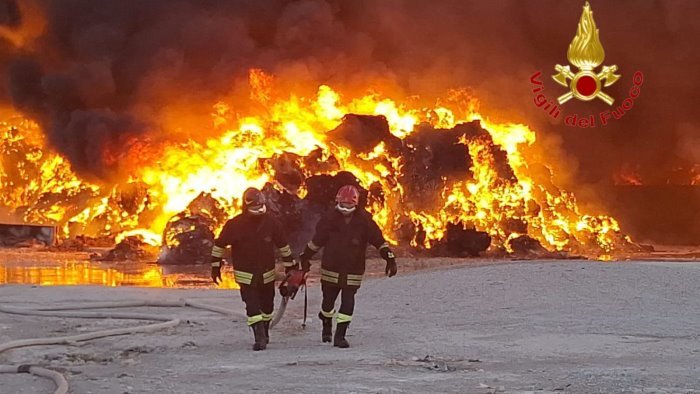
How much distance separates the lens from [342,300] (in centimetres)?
863

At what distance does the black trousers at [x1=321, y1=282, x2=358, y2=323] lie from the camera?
8.55 metres

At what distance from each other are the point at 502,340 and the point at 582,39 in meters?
16.1

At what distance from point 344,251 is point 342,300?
1.64ft

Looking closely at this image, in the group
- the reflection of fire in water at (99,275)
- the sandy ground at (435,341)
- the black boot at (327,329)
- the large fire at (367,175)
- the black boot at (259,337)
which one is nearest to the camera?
the sandy ground at (435,341)

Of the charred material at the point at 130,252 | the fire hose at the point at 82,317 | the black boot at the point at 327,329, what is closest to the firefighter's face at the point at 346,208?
the black boot at the point at 327,329

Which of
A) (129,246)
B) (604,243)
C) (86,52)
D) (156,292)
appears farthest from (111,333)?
(86,52)

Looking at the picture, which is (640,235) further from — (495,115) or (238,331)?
(238,331)

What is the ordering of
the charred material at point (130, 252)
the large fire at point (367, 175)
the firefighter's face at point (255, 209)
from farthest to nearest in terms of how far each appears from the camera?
the large fire at point (367, 175)
the charred material at point (130, 252)
the firefighter's face at point (255, 209)

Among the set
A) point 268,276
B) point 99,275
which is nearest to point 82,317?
point 268,276

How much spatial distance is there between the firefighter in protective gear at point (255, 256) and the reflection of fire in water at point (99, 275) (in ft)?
22.5

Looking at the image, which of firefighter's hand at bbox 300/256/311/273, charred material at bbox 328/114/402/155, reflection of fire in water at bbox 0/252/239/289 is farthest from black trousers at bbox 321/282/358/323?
charred material at bbox 328/114/402/155

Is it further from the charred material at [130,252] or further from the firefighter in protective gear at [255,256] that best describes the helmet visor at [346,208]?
the charred material at [130,252]

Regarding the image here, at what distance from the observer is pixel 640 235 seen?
106 feet

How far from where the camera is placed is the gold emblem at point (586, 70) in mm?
23114
